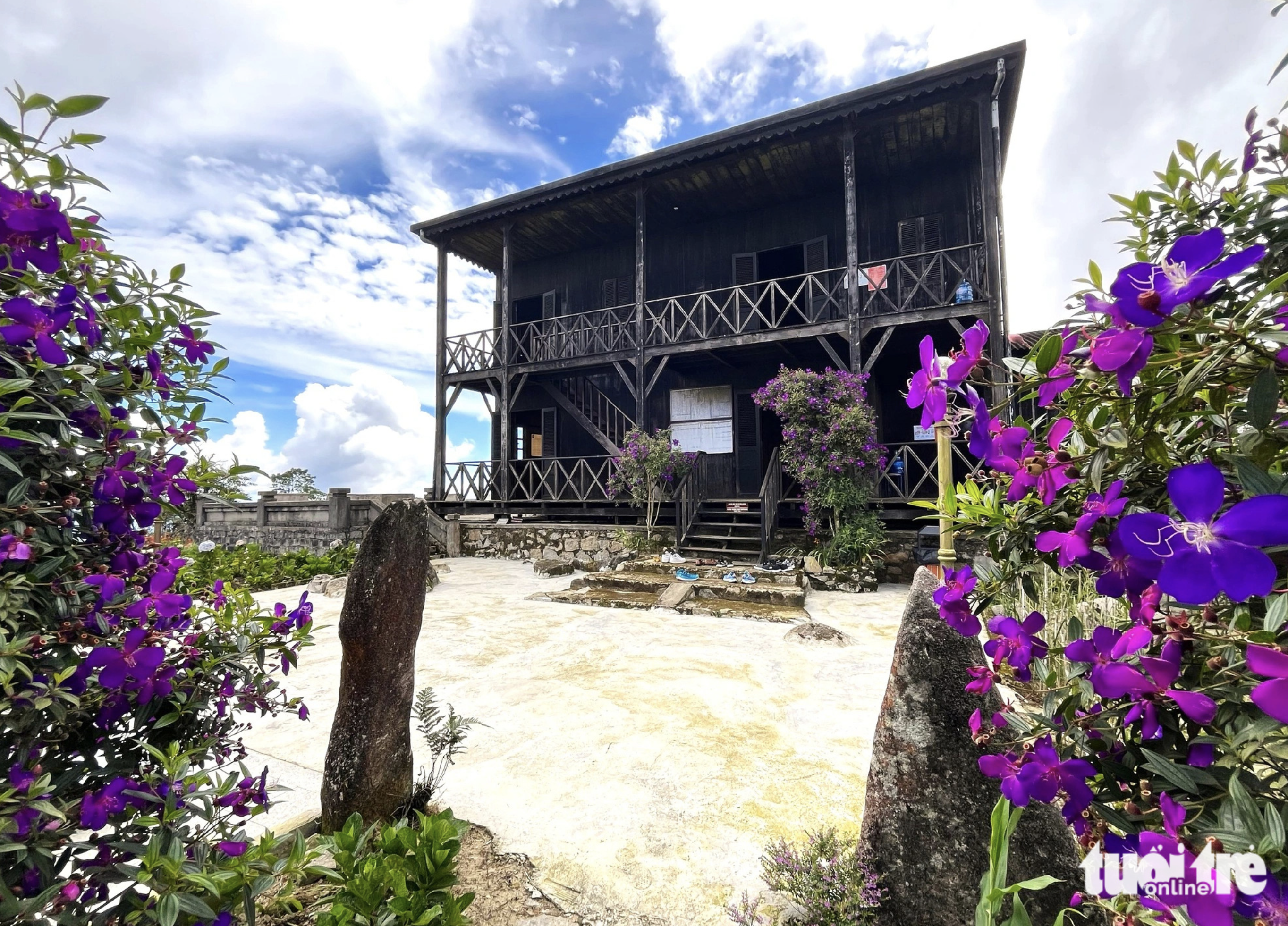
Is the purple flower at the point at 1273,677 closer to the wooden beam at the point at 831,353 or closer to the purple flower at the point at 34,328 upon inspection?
the purple flower at the point at 34,328

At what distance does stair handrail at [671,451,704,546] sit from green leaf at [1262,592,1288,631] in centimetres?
901

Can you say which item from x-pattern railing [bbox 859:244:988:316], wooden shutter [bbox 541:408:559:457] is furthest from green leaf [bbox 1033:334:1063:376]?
wooden shutter [bbox 541:408:559:457]

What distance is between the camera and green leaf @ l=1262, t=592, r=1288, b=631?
0.51 metres

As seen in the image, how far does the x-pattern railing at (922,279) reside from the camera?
28.9ft

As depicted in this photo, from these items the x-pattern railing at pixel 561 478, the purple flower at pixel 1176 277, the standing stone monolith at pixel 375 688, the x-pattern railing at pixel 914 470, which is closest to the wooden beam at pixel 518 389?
the x-pattern railing at pixel 561 478

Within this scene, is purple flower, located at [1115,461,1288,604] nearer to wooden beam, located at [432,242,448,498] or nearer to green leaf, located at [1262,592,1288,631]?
green leaf, located at [1262,592,1288,631]

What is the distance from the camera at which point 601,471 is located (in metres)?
12.3

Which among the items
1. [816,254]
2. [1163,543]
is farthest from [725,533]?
[1163,543]

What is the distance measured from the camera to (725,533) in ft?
31.8

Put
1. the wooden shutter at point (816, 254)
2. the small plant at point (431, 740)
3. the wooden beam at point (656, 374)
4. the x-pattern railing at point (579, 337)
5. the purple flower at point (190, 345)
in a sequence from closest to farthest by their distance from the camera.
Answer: the purple flower at point (190, 345) → the small plant at point (431, 740) → the wooden beam at point (656, 374) → the wooden shutter at point (816, 254) → the x-pattern railing at point (579, 337)

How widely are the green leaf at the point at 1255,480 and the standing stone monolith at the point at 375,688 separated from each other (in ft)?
7.89

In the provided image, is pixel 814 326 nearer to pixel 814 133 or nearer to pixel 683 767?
pixel 814 133

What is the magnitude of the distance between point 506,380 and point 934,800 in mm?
11703

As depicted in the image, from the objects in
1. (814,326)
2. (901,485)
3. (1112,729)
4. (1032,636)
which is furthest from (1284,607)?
(901,485)
